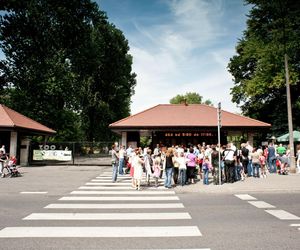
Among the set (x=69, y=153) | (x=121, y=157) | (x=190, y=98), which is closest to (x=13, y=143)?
(x=69, y=153)

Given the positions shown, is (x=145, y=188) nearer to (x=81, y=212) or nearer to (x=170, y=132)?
(x=81, y=212)

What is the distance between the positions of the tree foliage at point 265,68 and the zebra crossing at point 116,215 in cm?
1697

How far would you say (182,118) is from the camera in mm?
26062

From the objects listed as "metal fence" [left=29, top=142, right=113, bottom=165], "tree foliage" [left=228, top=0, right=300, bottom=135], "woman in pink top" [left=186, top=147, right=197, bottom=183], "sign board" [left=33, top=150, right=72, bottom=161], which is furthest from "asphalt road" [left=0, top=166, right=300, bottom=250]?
"tree foliage" [left=228, top=0, right=300, bottom=135]

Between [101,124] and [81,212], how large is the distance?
120ft

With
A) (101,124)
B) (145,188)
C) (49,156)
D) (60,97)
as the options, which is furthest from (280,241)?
(101,124)

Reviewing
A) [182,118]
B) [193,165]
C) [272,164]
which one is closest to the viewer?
[193,165]

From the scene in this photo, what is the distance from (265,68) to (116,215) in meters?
26.5

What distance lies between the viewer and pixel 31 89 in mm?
32906

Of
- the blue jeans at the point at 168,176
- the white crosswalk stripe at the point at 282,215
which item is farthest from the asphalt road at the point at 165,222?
the blue jeans at the point at 168,176

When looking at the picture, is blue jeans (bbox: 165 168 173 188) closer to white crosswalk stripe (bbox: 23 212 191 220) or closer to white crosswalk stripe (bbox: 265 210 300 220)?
white crosswalk stripe (bbox: 23 212 191 220)

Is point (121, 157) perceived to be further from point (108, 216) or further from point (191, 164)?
point (108, 216)

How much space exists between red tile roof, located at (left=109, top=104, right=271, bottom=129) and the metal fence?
290 cm

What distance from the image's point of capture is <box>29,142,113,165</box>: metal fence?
80.5ft
